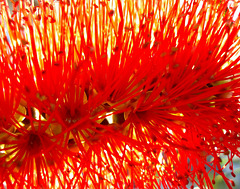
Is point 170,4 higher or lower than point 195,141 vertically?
higher

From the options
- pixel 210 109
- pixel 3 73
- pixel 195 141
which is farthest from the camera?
pixel 195 141

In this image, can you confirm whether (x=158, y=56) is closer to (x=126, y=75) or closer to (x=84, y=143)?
(x=126, y=75)

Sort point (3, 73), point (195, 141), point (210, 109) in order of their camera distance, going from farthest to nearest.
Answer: point (195, 141) < point (210, 109) < point (3, 73)

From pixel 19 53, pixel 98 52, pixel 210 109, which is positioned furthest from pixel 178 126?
pixel 19 53

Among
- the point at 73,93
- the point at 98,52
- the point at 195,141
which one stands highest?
the point at 98,52

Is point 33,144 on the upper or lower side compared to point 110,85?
lower

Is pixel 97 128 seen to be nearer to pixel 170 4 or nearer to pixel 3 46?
pixel 3 46

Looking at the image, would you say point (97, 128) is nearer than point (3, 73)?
No
